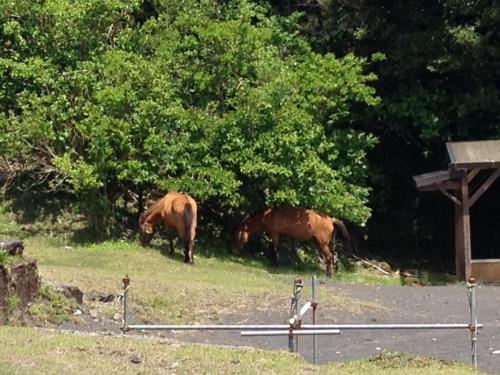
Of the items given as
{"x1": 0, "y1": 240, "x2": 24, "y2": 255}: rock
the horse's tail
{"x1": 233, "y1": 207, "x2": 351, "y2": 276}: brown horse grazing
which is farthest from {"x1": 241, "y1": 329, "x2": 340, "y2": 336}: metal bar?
the horse's tail

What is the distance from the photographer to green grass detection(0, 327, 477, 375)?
9.34 m

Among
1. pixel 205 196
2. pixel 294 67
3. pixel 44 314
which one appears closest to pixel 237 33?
pixel 294 67

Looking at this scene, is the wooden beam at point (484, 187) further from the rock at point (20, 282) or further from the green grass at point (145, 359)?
the rock at point (20, 282)

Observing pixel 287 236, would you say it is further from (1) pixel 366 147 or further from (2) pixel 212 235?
(1) pixel 366 147

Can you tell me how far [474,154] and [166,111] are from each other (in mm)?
6727

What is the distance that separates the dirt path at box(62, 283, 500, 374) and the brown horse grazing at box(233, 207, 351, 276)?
150 inches

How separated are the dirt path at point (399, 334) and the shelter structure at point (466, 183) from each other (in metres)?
3.17

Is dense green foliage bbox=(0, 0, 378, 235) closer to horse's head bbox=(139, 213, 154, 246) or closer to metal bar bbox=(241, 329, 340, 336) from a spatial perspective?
horse's head bbox=(139, 213, 154, 246)

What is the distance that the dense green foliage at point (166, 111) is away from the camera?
72.6 feet

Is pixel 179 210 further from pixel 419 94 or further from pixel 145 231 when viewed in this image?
pixel 419 94

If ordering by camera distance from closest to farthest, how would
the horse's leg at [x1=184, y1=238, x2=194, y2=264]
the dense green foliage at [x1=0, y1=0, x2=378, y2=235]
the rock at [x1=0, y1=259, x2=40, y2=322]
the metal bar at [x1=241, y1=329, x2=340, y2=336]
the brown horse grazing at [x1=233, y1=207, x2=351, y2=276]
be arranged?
the metal bar at [x1=241, y1=329, x2=340, y2=336] < the rock at [x1=0, y1=259, x2=40, y2=322] < the horse's leg at [x1=184, y1=238, x2=194, y2=264] < the dense green foliage at [x1=0, y1=0, x2=378, y2=235] < the brown horse grazing at [x1=233, y1=207, x2=351, y2=276]

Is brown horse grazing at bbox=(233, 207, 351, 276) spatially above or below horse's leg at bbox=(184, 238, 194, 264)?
above

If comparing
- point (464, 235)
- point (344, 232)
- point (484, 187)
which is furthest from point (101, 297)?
point (484, 187)

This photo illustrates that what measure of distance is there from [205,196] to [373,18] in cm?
749
